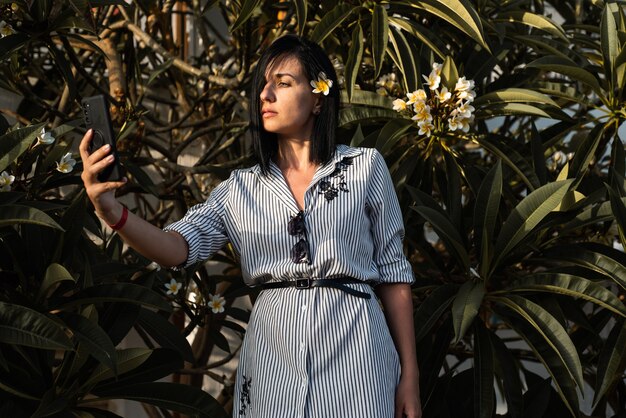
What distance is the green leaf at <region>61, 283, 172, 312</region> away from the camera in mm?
1994

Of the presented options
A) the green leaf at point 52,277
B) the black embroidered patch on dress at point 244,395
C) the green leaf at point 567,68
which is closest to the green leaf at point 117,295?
the green leaf at point 52,277

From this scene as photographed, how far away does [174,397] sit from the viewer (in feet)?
Answer: 6.88

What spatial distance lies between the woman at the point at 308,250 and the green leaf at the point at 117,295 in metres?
0.30

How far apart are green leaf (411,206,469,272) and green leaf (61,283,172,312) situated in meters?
0.64

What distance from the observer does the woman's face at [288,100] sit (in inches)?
66.5

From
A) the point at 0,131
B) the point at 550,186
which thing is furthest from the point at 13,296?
the point at 550,186

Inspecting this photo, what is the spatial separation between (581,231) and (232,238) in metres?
1.49

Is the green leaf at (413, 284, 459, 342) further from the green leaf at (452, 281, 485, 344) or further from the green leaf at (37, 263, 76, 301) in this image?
the green leaf at (37, 263, 76, 301)

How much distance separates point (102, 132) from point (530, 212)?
3.93ft

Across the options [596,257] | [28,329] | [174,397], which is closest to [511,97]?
[596,257]

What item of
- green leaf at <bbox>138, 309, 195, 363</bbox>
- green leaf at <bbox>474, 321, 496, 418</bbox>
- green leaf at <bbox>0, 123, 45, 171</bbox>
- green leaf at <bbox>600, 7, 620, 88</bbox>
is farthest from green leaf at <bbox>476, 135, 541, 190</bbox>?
green leaf at <bbox>0, 123, 45, 171</bbox>

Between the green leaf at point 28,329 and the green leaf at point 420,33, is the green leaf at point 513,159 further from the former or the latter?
the green leaf at point 28,329

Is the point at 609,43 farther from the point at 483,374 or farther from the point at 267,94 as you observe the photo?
the point at 267,94

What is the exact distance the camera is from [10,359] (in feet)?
6.67
